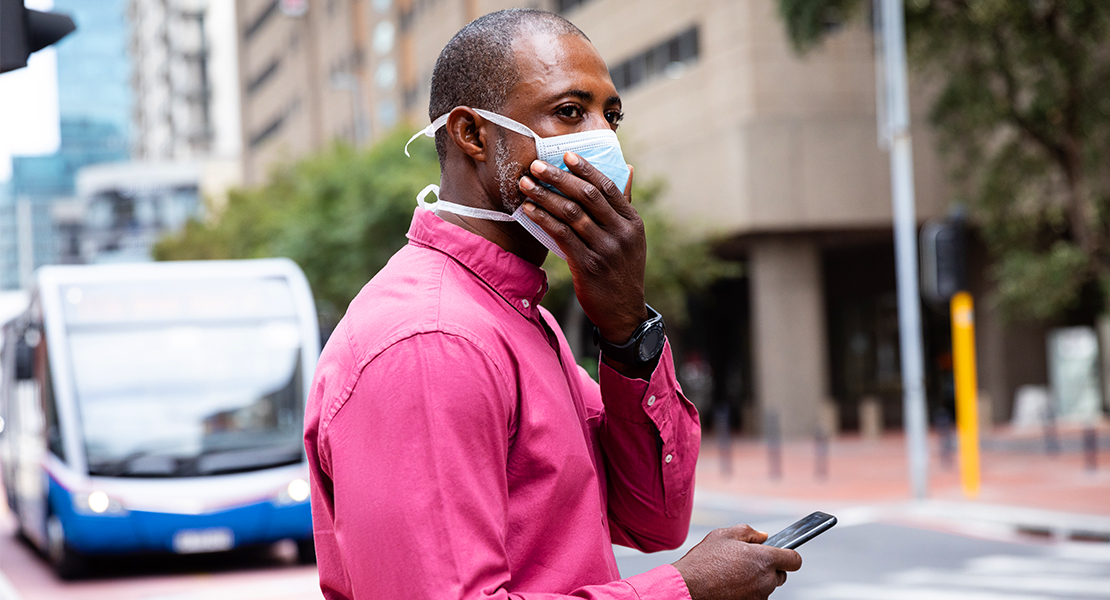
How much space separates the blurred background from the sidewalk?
0.24ft

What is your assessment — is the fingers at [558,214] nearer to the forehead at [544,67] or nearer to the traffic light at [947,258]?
the forehead at [544,67]

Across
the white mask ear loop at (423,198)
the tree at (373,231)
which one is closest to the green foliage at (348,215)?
the tree at (373,231)

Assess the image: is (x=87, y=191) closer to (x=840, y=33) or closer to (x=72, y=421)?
(x=840, y=33)

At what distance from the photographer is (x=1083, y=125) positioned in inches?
719

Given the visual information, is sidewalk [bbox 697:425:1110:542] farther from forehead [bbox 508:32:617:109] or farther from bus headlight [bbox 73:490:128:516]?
forehead [bbox 508:32:617:109]

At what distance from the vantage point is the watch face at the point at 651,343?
1884mm

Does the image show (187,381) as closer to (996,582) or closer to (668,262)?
(996,582)

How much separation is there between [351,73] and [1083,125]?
34.5 metres

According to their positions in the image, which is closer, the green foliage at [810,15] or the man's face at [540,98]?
the man's face at [540,98]

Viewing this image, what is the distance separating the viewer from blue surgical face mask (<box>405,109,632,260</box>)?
5.93ft

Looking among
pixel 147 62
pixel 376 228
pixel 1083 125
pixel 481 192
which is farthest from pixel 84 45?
pixel 481 192

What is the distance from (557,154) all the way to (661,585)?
656mm

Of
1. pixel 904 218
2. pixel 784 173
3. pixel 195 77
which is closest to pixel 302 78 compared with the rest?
pixel 784 173

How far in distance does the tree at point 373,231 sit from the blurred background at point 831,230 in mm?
82
